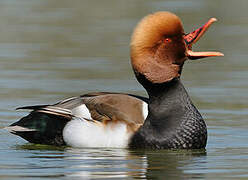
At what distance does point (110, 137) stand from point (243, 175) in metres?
1.91

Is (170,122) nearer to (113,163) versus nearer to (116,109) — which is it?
(116,109)

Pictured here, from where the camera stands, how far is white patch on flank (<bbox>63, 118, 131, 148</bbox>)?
33.2 ft

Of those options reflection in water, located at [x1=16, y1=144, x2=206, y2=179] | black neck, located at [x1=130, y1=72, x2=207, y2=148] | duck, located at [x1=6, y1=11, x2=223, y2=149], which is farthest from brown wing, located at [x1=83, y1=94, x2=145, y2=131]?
reflection in water, located at [x1=16, y1=144, x2=206, y2=179]

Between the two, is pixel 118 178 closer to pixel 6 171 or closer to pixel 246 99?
pixel 6 171

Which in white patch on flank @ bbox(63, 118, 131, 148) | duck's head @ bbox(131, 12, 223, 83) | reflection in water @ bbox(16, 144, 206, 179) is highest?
duck's head @ bbox(131, 12, 223, 83)

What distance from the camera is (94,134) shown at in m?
10.3

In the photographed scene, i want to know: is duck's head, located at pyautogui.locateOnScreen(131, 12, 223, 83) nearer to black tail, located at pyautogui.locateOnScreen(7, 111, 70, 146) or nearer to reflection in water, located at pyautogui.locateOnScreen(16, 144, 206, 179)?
reflection in water, located at pyautogui.locateOnScreen(16, 144, 206, 179)

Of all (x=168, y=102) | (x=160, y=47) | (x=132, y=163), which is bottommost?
(x=132, y=163)

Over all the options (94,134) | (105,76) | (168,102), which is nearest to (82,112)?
(94,134)

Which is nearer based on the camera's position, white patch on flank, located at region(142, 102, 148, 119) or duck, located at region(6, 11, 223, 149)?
duck, located at region(6, 11, 223, 149)

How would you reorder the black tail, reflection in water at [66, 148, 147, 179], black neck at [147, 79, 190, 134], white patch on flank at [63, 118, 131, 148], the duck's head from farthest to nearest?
the black tail
black neck at [147, 79, 190, 134]
white patch on flank at [63, 118, 131, 148]
the duck's head
reflection in water at [66, 148, 147, 179]

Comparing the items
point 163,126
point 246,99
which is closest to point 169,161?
point 163,126

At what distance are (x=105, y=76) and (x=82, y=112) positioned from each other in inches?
173

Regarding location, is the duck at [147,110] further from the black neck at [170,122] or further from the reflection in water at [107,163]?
the reflection in water at [107,163]
